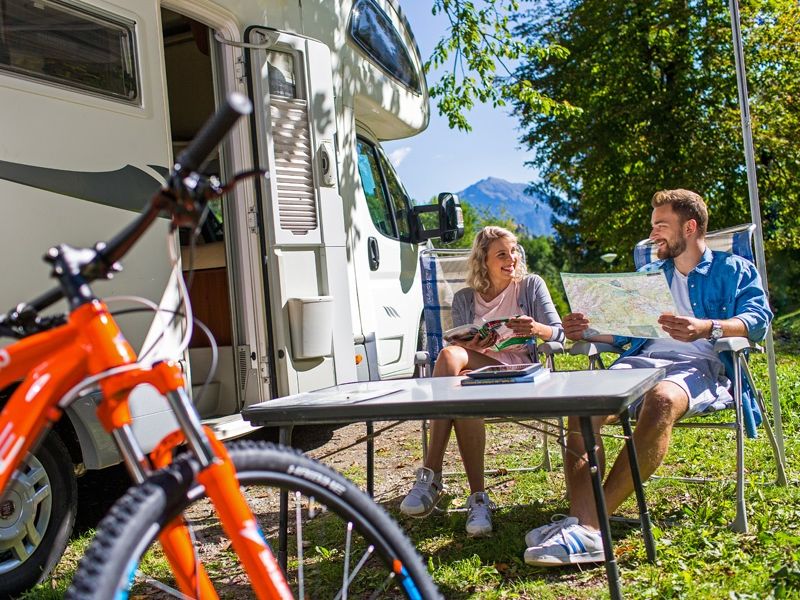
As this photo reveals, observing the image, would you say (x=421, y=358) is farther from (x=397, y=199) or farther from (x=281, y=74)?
(x=397, y=199)

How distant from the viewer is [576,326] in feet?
11.3

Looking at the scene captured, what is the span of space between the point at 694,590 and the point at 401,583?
134 cm

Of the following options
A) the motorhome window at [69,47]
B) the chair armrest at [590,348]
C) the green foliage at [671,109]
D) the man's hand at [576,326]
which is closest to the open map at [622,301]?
the man's hand at [576,326]

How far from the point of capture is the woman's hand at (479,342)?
366 centimetres

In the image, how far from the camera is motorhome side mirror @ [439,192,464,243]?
19.9 feet

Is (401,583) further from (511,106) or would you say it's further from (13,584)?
(511,106)

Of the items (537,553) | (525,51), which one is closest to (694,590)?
(537,553)

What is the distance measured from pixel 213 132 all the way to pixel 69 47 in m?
2.43

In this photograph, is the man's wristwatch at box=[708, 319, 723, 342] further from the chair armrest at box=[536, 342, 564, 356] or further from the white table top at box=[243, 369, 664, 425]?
the chair armrest at box=[536, 342, 564, 356]

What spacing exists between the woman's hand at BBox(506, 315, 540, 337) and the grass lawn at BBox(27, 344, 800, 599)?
705 mm

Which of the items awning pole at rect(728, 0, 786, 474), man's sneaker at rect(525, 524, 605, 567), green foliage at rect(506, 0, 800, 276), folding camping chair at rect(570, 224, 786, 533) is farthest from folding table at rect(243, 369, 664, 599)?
green foliage at rect(506, 0, 800, 276)

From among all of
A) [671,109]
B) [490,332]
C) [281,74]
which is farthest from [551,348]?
[671,109]

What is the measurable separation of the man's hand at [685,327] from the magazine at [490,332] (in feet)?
1.98

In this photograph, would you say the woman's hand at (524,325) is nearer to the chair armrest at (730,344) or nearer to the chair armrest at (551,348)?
the chair armrest at (551,348)
